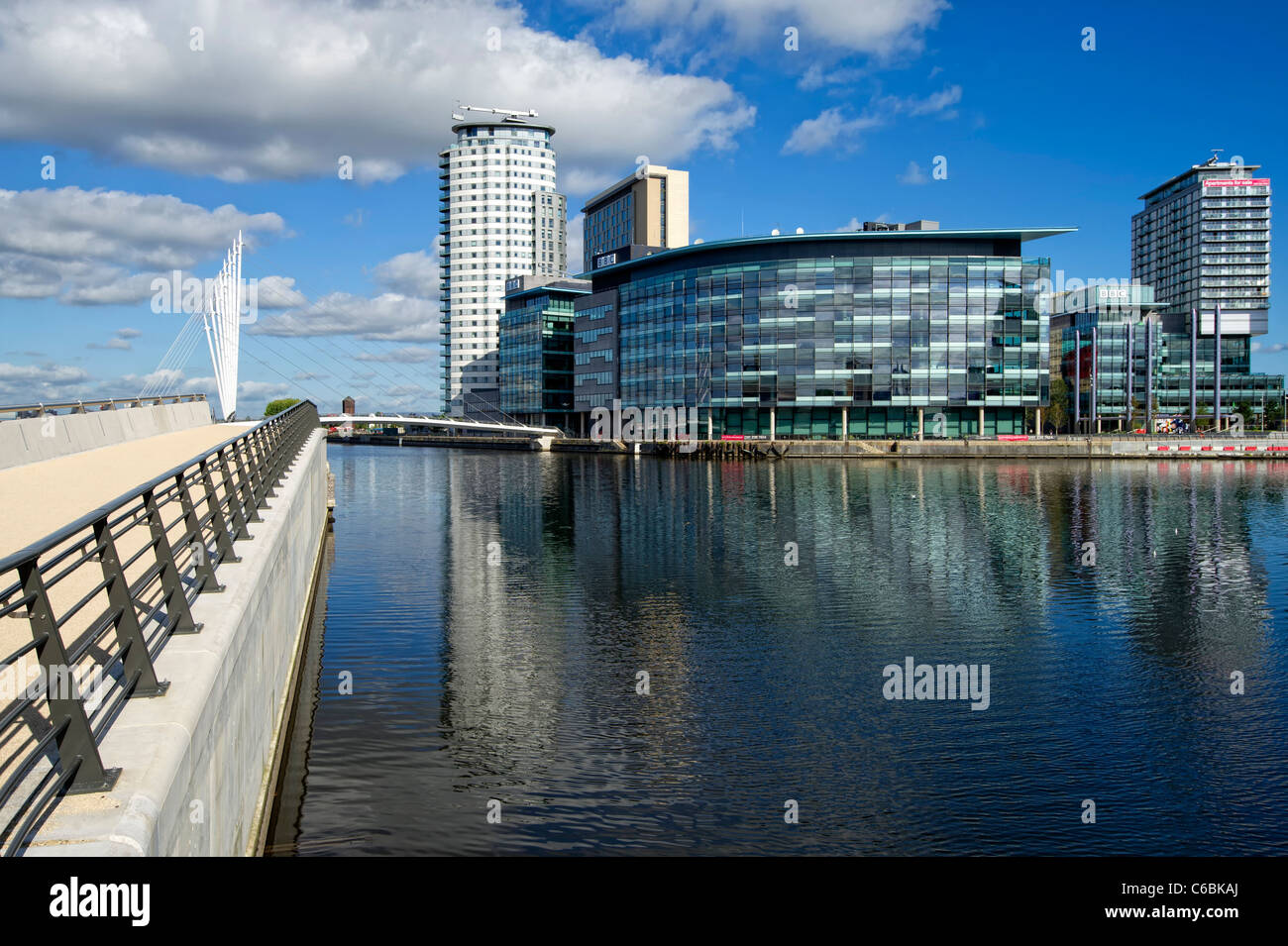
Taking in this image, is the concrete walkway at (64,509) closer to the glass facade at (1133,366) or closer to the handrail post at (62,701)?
the handrail post at (62,701)

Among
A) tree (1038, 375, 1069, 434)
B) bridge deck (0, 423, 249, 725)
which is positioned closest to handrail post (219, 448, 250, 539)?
bridge deck (0, 423, 249, 725)

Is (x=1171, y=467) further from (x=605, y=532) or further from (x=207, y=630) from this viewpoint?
(x=207, y=630)

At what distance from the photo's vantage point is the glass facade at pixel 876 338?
115 meters

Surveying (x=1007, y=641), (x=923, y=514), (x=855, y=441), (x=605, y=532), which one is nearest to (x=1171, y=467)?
(x=855, y=441)

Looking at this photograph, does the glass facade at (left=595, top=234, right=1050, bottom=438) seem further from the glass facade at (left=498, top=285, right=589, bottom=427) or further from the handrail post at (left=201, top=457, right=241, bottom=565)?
the handrail post at (left=201, top=457, right=241, bottom=565)

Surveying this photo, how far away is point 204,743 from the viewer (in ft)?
23.6

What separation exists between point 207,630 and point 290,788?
481 centimetres

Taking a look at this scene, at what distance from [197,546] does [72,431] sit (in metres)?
24.8

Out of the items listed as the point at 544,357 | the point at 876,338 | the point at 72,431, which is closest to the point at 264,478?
the point at 72,431

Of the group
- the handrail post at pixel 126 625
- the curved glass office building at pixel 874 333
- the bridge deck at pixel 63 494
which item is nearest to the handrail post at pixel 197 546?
the bridge deck at pixel 63 494

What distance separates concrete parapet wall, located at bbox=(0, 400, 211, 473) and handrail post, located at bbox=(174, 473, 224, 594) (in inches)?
707

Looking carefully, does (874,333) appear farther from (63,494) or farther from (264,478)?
(63,494)

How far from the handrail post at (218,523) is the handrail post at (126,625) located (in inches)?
185
